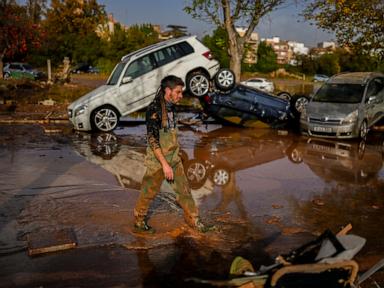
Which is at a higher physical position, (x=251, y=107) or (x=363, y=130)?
(x=251, y=107)

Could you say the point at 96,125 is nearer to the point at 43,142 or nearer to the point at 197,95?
the point at 43,142

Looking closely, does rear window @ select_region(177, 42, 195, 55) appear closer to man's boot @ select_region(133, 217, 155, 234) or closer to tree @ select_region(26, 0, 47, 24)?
man's boot @ select_region(133, 217, 155, 234)

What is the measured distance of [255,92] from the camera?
47.8 feet

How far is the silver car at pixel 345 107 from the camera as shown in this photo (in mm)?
12617

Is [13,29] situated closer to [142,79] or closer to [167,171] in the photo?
[142,79]

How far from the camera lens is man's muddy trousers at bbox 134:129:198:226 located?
16.6ft

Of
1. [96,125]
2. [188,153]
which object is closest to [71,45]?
[96,125]

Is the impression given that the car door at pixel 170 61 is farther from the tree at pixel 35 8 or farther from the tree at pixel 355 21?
the tree at pixel 35 8

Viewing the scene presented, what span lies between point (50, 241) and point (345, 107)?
10.2m

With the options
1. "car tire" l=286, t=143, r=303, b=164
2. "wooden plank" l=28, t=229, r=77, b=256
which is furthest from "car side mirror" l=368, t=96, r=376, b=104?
"wooden plank" l=28, t=229, r=77, b=256

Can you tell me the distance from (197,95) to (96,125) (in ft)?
10.6

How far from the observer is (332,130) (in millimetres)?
12625

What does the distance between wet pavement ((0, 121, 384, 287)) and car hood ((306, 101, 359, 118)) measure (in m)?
0.97

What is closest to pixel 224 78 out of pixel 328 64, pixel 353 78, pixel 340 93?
pixel 340 93
